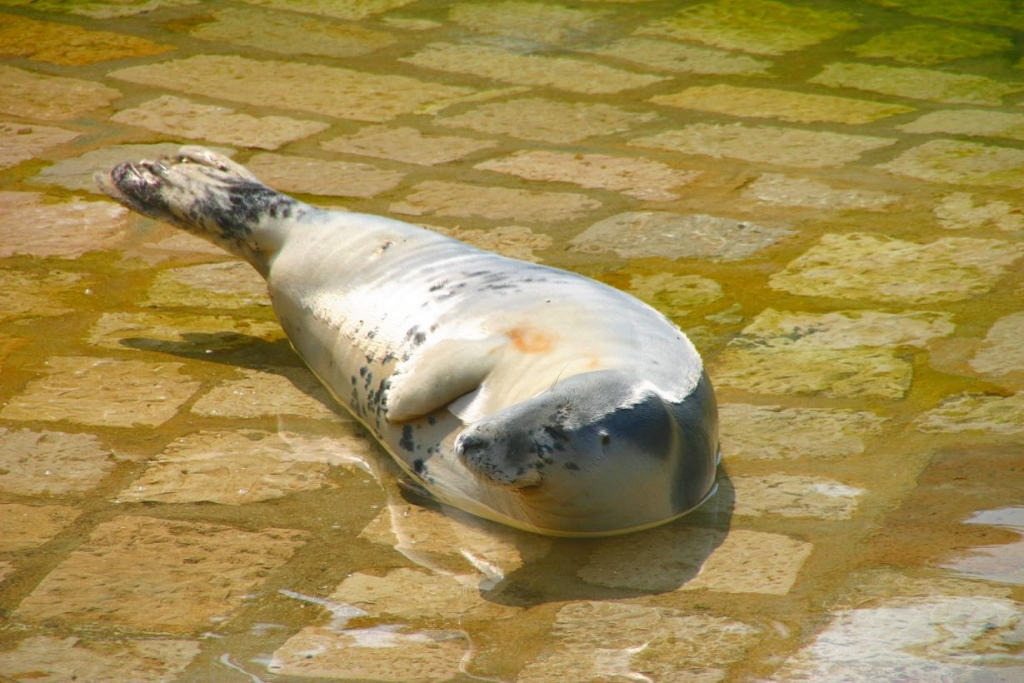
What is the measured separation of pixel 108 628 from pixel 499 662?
0.75 m

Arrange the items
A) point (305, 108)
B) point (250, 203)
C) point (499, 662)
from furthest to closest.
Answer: point (305, 108) → point (250, 203) → point (499, 662)

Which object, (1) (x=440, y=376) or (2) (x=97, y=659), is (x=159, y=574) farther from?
(1) (x=440, y=376)

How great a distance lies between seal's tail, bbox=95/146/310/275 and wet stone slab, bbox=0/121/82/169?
1.45 meters

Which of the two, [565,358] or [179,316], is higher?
[565,358]

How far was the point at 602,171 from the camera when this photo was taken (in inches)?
209

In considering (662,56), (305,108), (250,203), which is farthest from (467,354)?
(662,56)

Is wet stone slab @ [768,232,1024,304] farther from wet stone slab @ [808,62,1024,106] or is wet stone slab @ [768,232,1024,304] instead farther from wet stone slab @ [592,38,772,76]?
wet stone slab @ [592,38,772,76]

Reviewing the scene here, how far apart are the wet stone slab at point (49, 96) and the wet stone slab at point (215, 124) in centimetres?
21

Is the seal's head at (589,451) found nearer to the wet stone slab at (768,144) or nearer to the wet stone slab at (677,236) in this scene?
the wet stone slab at (677,236)

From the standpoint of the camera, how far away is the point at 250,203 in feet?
12.9

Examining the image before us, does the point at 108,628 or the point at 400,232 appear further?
the point at 400,232

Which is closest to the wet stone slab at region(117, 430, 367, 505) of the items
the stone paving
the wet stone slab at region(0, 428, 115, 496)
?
the stone paving

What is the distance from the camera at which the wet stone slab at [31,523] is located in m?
2.88

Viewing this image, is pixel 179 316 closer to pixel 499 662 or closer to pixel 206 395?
pixel 206 395
